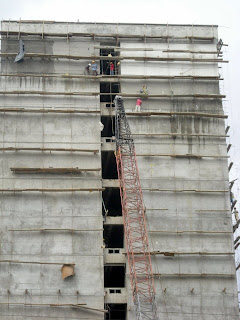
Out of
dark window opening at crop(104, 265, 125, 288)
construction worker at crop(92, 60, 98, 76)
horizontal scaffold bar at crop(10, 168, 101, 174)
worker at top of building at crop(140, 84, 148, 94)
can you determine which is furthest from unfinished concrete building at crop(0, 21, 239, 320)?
construction worker at crop(92, 60, 98, 76)

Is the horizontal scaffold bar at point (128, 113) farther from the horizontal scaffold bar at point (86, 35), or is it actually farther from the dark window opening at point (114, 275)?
the dark window opening at point (114, 275)

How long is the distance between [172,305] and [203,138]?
16308 millimetres

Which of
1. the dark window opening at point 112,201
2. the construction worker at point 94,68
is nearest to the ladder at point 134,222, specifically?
the dark window opening at point 112,201

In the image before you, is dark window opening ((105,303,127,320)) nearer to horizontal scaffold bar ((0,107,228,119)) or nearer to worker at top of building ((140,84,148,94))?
horizontal scaffold bar ((0,107,228,119))

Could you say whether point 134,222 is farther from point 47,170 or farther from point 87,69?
point 87,69

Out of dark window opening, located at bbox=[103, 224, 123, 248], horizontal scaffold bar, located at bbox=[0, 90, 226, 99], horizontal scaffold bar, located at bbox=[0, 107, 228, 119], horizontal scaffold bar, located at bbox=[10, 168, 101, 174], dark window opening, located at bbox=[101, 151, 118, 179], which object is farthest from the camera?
dark window opening, located at bbox=[101, 151, 118, 179]

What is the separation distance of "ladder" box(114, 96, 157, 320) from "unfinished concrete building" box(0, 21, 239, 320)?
958mm

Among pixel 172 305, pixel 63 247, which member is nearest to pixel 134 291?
pixel 172 305

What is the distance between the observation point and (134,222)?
57812mm

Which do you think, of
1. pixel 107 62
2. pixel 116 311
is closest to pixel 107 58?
pixel 107 62

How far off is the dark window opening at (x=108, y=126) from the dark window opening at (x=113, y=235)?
9504mm

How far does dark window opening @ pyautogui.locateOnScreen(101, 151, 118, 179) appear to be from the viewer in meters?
63.1

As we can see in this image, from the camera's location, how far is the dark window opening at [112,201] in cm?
6206

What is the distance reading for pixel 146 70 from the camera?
64750 millimetres
